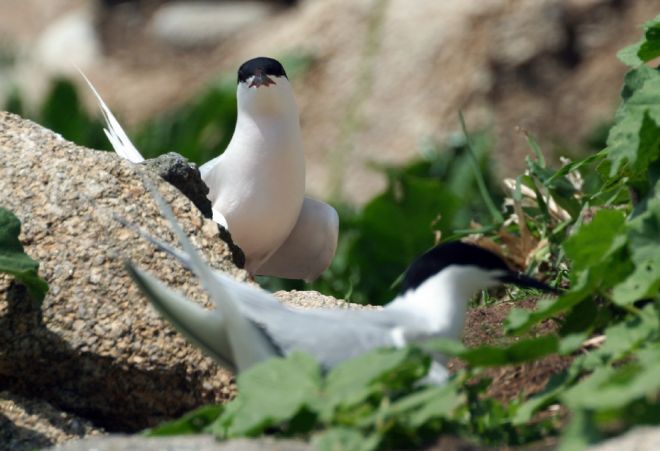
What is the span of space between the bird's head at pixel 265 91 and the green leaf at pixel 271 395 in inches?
100

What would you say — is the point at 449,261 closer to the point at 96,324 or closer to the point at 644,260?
the point at 644,260

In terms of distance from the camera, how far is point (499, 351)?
338 cm

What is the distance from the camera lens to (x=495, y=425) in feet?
11.7

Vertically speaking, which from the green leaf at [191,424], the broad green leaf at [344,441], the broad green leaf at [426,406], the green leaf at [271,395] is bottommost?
the broad green leaf at [344,441]

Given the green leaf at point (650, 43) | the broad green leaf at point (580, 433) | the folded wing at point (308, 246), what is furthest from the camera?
the folded wing at point (308, 246)

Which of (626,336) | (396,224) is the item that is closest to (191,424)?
(626,336)

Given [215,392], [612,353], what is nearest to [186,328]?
[215,392]

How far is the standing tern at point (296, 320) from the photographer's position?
3.64 m

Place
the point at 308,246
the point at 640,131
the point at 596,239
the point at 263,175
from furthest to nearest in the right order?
the point at 308,246
the point at 263,175
the point at 640,131
the point at 596,239

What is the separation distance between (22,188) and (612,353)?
1.89 meters

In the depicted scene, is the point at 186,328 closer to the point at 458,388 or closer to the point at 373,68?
the point at 458,388

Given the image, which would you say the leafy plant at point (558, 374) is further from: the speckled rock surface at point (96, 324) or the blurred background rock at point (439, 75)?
the blurred background rock at point (439, 75)

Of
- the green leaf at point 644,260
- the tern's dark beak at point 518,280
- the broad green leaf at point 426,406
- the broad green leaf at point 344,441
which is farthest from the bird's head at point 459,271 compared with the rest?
the broad green leaf at point 344,441

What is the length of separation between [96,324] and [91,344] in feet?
0.21
